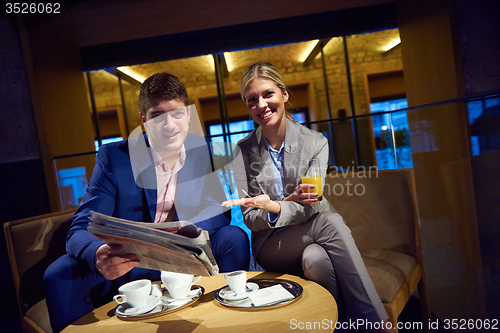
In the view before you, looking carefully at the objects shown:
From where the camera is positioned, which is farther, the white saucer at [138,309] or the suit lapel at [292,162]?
the suit lapel at [292,162]

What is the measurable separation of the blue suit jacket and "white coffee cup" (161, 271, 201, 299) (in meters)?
0.39

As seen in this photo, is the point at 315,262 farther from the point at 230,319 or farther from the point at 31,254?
the point at 31,254

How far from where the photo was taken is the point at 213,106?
7.37 metres

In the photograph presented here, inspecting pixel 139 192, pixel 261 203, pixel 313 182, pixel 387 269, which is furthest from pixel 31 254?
pixel 387 269

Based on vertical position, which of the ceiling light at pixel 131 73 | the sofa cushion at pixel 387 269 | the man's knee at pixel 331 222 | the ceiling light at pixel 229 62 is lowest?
the sofa cushion at pixel 387 269

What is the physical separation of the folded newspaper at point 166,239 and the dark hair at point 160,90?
2.49 feet

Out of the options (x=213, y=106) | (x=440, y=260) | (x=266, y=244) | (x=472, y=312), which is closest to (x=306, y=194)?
(x=266, y=244)

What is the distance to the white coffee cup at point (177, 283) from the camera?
1.00m

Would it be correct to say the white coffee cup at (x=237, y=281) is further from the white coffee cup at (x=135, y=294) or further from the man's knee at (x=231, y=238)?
the man's knee at (x=231, y=238)

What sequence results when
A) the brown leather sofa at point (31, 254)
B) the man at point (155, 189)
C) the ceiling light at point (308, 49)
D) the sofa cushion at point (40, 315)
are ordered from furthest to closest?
the ceiling light at point (308, 49) → the brown leather sofa at point (31, 254) → the sofa cushion at point (40, 315) → the man at point (155, 189)

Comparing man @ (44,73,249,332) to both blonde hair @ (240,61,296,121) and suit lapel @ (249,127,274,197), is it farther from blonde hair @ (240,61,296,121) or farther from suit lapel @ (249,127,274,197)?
blonde hair @ (240,61,296,121)

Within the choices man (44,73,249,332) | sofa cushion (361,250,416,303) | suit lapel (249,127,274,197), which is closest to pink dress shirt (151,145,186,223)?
man (44,73,249,332)

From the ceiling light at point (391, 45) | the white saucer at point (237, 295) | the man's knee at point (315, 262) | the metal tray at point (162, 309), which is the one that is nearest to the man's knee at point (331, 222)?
the man's knee at point (315, 262)

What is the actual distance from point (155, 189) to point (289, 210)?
62cm
